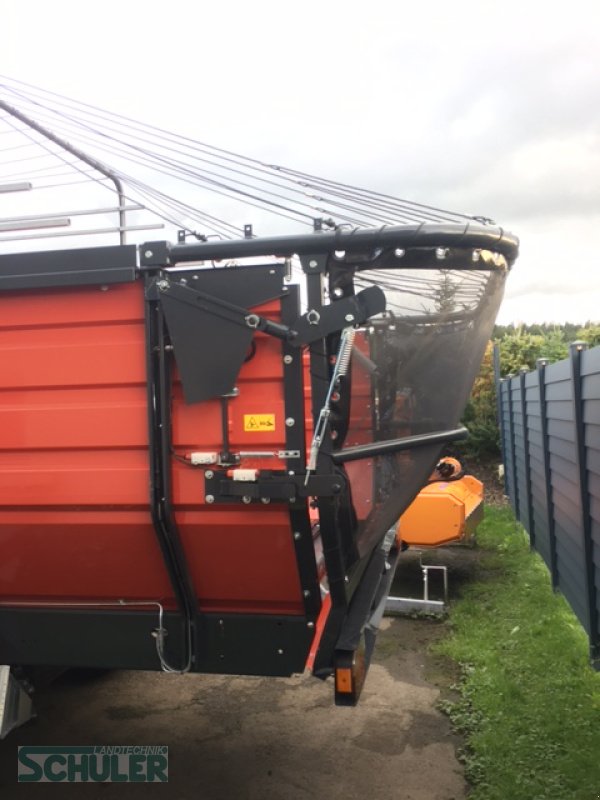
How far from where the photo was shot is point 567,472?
16.1ft

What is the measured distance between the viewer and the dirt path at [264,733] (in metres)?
3.61

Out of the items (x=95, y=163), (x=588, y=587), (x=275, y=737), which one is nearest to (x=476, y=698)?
(x=588, y=587)

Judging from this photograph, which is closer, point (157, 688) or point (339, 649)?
point (339, 649)

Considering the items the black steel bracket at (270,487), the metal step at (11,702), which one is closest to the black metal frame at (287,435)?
the black steel bracket at (270,487)

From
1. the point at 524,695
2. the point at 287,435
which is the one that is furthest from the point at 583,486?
the point at 287,435

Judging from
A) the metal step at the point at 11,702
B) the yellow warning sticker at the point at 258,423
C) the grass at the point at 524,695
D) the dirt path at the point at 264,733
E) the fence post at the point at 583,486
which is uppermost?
the yellow warning sticker at the point at 258,423

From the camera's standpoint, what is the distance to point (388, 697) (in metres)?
4.62

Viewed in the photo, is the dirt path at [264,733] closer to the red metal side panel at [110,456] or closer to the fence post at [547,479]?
the red metal side panel at [110,456]

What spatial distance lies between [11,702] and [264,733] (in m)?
1.57

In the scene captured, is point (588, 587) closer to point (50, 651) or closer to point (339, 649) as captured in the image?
point (339, 649)

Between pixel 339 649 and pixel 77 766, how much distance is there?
182 cm

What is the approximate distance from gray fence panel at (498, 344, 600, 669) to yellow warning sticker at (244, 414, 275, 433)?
1.87 meters

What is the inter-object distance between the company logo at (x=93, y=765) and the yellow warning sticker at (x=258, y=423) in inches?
82.5

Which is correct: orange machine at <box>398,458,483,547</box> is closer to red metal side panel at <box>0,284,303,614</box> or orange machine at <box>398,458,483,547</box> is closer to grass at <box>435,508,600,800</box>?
grass at <box>435,508,600,800</box>
